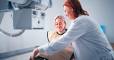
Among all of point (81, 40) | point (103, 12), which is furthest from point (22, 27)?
point (103, 12)

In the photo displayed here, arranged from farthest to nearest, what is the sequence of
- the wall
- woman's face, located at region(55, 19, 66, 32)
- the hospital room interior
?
the wall → woman's face, located at region(55, 19, 66, 32) → the hospital room interior

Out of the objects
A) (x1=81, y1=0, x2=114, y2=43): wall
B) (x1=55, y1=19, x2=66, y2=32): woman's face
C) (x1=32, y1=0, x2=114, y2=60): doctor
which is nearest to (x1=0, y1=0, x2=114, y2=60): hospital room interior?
(x1=55, y1=19, x2=66, y2=32): woman's face

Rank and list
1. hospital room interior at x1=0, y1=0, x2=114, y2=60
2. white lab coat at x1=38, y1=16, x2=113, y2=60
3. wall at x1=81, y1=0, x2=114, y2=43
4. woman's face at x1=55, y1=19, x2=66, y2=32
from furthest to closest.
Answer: wall at x1=81, y1=0, x2=114, y2=43 → woman's face at x1=55, y1=19, x2=66, y2=32 → hospital room interior at x1=0, y1=0, x2=114, y2=60 → white lab coat at x1=38, y1=16, x2=113, y2=60

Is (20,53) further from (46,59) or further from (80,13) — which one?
(80,13)

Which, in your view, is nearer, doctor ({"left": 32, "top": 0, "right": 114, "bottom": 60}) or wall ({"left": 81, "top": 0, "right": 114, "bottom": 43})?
doctor ({"left": 32, "top": 0, "right": 114, "bottom": 60})

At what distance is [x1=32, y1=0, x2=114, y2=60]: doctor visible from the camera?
140 centimetres

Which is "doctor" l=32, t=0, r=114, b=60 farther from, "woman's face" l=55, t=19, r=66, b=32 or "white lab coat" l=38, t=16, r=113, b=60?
"woman's face" l=55, t=19, r=66, b=32

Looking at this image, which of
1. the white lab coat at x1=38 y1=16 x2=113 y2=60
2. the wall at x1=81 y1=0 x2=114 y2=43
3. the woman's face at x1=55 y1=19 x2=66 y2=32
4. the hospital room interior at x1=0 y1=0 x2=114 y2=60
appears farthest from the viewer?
the wall at x1=81 y1=0 x2=114 y2=43

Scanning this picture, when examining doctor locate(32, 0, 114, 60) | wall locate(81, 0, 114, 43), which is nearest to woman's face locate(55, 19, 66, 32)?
doctor locate(32, 0, 114, 60)

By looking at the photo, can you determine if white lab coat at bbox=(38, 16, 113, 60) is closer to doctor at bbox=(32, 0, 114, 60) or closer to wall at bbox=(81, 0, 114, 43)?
doctor at bbox=(32, 0, 114, 60)

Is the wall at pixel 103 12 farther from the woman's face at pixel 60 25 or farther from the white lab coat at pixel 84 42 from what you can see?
the white lab coat at pixel 84 42

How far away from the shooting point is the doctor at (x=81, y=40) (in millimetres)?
1403

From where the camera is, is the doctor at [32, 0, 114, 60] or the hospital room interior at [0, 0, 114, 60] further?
the hospital room interior at [0, 0, 114, 60]

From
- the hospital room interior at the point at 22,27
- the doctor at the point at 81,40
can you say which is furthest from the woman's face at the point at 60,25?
the doctor at the point at 81,40
